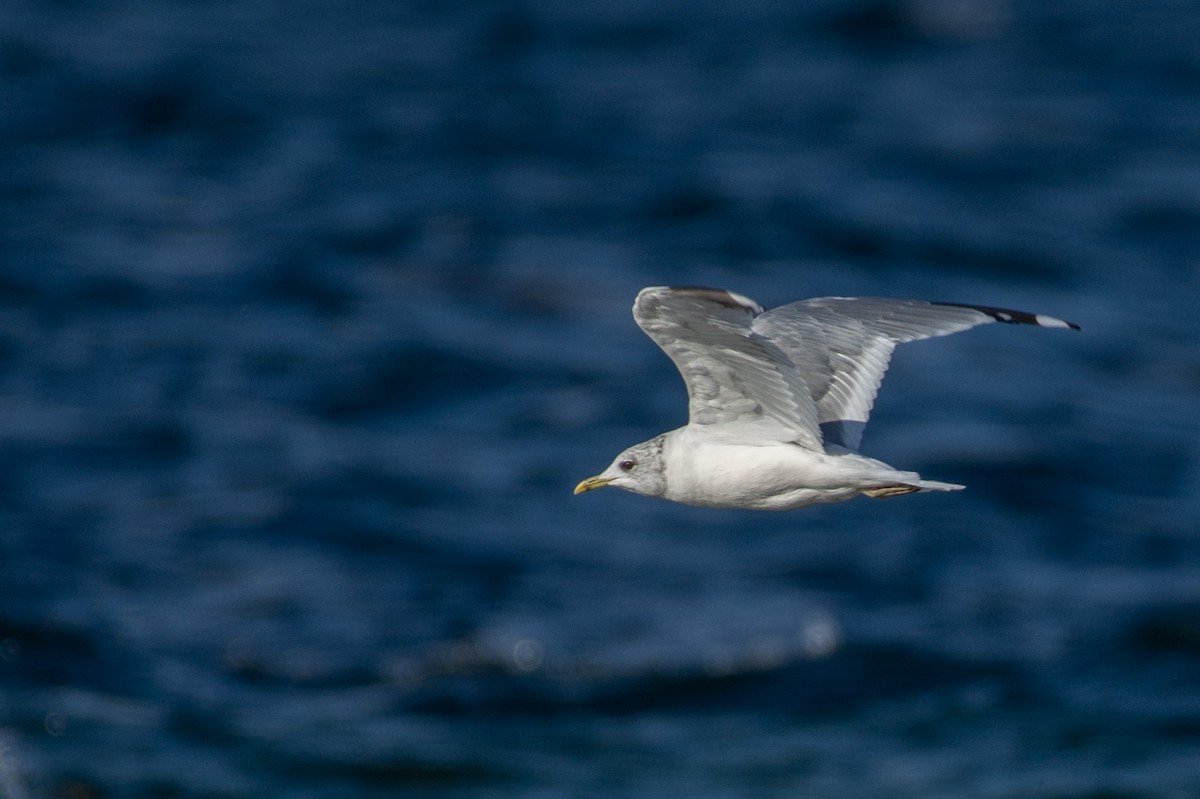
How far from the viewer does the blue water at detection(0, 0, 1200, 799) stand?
65.2 feet

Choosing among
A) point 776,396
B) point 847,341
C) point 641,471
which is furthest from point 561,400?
point 776,396

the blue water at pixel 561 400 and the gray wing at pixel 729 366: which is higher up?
the gray wing at pixel 729 366

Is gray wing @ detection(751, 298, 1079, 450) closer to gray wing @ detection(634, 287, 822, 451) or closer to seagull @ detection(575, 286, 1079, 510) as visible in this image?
seagull @ detection(575, 286, 1079, 510)

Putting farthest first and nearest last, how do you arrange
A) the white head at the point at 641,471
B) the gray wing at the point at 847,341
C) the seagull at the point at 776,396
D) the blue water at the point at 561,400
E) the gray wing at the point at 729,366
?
the blue water at the point at 561,400
the gray wing at the point at 847,341
the white head at the point at 641,471
the seagull at the point at 776,396
the gray wing at the point at 729,366

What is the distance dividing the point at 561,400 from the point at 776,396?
64.4 feet

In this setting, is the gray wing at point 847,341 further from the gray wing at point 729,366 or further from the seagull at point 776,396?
the gray wing at point 729,366

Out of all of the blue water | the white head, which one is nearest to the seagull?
the white head

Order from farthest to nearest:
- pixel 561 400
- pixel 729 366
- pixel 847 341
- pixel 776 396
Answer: pixel 561 400, pixel 847 341, pixel 776 396, pixel 729 366

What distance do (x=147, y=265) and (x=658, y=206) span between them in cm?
1006

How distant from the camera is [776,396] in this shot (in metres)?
8.39

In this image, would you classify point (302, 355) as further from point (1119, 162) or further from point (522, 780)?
point (1119, 162)

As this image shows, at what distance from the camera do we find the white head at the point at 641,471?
29.2 feet

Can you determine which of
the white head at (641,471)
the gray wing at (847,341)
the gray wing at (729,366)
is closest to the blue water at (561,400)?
the gray wing at (847,341)

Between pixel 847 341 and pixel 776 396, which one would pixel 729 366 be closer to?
pixel 776 396
